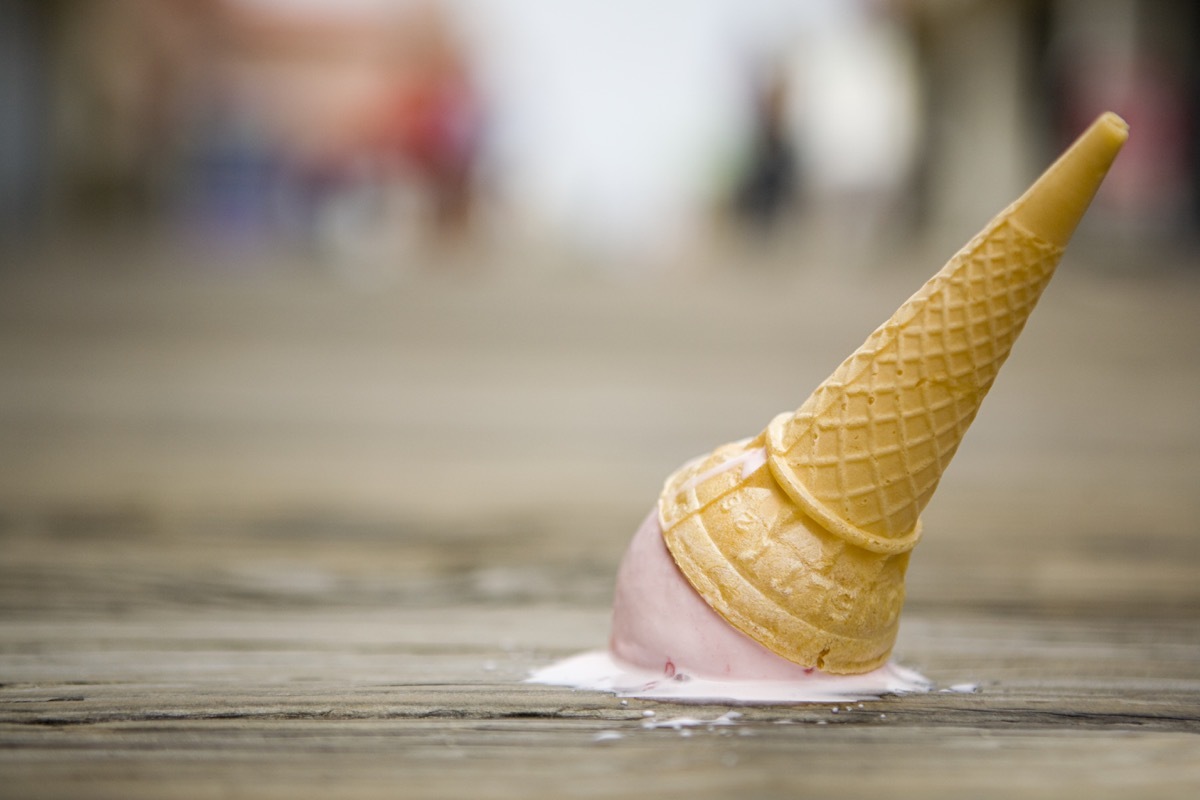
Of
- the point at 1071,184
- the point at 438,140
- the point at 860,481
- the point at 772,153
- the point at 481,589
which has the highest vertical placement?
the point at 438,140

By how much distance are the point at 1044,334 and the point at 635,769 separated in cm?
449

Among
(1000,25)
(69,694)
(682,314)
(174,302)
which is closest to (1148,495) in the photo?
(69,694)

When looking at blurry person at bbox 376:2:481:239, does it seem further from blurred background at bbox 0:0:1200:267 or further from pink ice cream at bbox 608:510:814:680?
pink ice cream at bbox 608:510:814:680

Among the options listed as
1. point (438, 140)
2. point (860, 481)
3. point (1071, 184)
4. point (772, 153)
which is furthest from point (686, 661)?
point (438, 140)

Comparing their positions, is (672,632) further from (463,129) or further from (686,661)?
(463,129)

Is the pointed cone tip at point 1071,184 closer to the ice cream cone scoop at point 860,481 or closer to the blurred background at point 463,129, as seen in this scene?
the ice cream cone scoop at point 860,481

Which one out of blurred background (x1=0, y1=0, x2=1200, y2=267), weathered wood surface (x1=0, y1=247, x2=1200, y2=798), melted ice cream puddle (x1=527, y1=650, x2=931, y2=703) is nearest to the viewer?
weathered wood surface (x1=0, y1=247, x2=1200, y2=798)


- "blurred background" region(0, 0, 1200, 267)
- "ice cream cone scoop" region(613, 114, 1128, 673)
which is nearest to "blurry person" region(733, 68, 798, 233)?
"blurred background" region(0, 0, 1200, 267)

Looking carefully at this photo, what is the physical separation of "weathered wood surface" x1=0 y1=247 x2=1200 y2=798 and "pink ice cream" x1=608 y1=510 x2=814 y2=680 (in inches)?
1.8

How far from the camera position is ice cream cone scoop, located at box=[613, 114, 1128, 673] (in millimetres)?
740

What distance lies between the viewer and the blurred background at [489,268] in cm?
197

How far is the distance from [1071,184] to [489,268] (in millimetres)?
10180

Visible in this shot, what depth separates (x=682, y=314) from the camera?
5.94 meters

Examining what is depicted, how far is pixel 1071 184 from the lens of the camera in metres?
0.69
